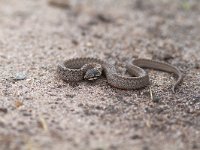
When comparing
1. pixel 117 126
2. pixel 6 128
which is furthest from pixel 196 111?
pixel 6 128

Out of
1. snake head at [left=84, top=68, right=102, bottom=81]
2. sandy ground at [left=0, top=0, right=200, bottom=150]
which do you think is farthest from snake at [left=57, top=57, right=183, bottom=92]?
sandy ground at [left=0, top=0, right=200, bottom=150]

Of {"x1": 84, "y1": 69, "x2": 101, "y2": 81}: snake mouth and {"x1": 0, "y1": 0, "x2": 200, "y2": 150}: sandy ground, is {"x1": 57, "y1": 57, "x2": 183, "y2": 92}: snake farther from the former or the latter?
{"x1": 0, "y1": 0, "x2": 200, "y2": 150}: sandy ground

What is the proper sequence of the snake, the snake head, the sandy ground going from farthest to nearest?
the snake head, the snake, the sandy ground

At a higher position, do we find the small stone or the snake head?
the snake head

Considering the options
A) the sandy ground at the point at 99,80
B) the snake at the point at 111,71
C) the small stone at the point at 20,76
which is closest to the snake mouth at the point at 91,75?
the snake at the point at 111,71

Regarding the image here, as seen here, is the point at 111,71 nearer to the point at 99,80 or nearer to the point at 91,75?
the point at 99,80

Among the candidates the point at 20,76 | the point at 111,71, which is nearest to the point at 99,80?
the point at 111,71

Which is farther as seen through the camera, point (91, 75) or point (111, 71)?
point (111, 71)
